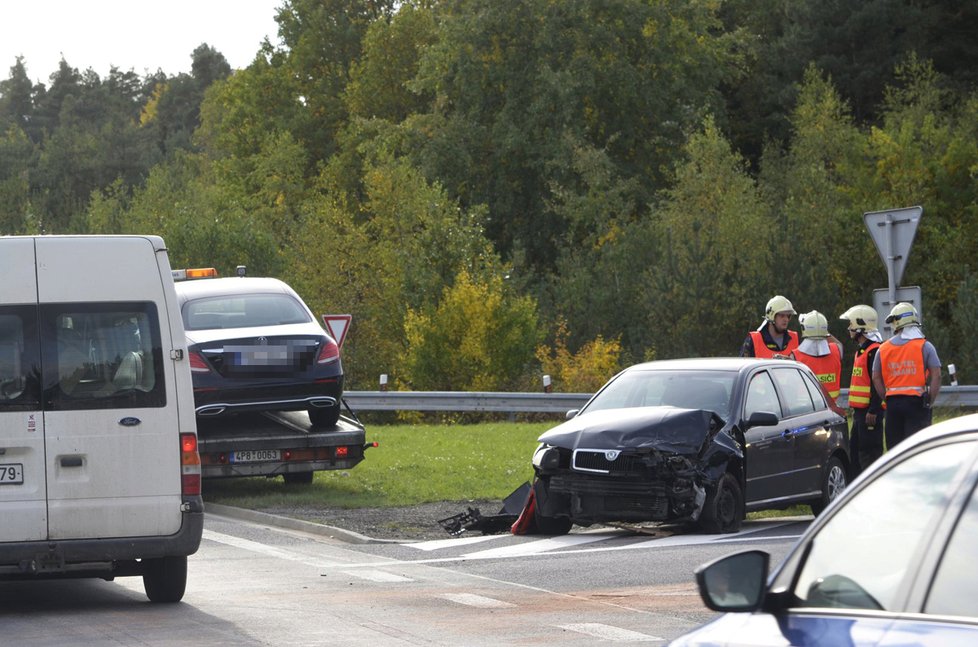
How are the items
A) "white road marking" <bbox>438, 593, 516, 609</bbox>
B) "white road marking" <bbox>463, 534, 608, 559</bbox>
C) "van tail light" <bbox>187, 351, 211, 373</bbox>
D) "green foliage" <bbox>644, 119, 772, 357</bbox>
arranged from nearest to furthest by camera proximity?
"white road marking" <bbox>438, 593, 516, 609</bbox> < "white road marking" <bbox>463, 534, 608, 559</bbox> < "van tail light" <bbox>187, 351, 211, 373</bbox> < "green foliage" <bbox>644, 119, 772, 357</bbox>

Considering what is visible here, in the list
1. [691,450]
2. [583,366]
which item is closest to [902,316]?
[691,450]

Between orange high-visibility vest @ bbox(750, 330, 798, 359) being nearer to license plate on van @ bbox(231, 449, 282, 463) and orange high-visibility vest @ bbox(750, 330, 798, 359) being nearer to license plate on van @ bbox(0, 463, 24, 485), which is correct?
license plate on van @ bbox(231, 449, 282, 463)

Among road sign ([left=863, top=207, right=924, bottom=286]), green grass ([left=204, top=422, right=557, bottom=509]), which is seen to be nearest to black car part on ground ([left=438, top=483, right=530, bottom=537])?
green grass ([left=204, top=422, right=557, bottom=509])

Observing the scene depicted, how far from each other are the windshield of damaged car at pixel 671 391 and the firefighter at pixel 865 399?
2.03 metres

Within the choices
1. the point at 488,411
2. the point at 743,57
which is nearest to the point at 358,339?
the point at 488,411

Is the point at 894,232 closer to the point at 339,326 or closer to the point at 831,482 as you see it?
the point at 831,482

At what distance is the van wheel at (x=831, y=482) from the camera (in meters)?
15.0

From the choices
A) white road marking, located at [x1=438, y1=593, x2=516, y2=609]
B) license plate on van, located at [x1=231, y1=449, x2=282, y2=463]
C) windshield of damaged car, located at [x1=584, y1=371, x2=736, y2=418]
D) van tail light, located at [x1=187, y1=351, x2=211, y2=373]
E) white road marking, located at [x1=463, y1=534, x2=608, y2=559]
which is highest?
van tail light, located at [x1=187, y1=351, x2=211, y2=373]

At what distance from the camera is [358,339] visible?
47.3 metres

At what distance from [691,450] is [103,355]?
5.16m

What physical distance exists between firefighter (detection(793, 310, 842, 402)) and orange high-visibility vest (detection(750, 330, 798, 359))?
0.32 ft

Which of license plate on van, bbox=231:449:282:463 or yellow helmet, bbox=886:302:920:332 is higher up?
yellow helmet, bbox=886:302:920:332

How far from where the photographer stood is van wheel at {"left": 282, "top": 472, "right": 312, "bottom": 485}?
1920 cm

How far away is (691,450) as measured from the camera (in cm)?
1330
